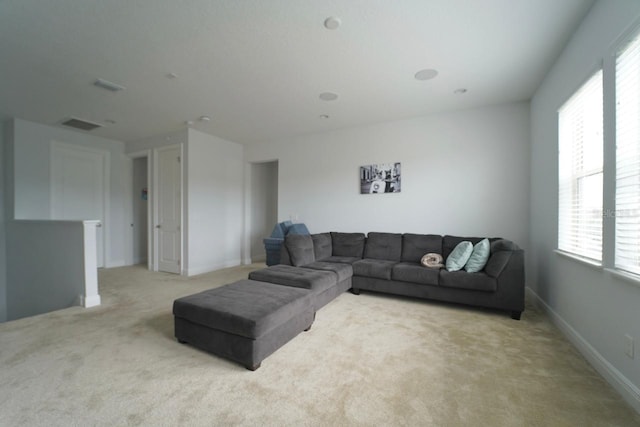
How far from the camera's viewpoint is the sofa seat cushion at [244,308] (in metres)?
1.88

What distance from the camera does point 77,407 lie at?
1.51 meters

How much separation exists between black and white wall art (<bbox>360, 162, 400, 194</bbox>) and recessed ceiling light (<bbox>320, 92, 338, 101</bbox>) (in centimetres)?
148

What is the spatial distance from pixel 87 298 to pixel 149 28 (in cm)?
314

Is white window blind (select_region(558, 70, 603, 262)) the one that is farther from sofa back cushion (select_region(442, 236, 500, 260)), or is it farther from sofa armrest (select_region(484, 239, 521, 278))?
sofa back cushion (select_region(442, 236, 500, 260))

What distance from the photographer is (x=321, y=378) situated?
5.83 feet

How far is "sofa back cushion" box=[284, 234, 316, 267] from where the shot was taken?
372 cm

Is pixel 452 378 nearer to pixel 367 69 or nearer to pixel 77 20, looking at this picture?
pixel 367 69

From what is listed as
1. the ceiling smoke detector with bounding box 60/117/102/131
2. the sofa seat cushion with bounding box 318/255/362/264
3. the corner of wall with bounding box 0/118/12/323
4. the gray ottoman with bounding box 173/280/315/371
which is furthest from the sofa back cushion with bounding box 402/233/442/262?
the corner of wall with bounding box 0/118/12/323

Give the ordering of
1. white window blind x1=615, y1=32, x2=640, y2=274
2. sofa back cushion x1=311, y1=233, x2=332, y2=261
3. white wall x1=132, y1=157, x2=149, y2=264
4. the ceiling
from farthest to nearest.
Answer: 1. white wall x1=132, y1=157, x2=149, y2=264
2. sofa back cushion x1=311, y1=233, x2=332, y2=261
3. the ceiling
4. white window blind x1=615, y1=32, x2=640, y2=274

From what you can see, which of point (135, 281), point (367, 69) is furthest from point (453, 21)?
point (135, 281)

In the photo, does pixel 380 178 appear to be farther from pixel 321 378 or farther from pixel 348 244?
pixel 321 378

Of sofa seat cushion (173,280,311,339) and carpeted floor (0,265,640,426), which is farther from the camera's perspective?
sofa seat cushion (173,280,311,339)

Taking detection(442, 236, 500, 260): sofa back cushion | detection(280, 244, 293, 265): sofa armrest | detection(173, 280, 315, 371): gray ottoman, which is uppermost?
detection(442, 236, 500, 260): sofa back cushion

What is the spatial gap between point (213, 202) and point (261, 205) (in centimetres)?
149
